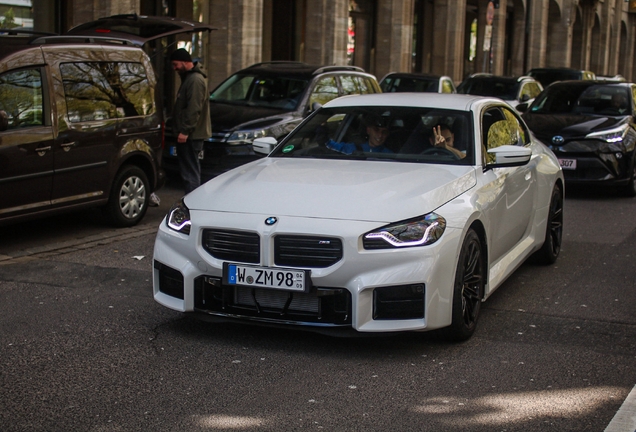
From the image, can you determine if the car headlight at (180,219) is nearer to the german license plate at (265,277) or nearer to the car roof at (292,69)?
the german license plate at (265,277)

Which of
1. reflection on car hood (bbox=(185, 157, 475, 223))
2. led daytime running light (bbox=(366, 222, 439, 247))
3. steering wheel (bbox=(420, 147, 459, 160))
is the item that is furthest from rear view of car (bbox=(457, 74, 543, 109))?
led daytime running light (bbox=(366, 222, 439, 247))

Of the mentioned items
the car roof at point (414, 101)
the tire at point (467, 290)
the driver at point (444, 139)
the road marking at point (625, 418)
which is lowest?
the road marking at point (625, 418)

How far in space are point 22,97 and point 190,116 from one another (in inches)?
99.9

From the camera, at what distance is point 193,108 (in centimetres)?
1123

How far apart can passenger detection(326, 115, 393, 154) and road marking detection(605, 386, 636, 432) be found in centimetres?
265

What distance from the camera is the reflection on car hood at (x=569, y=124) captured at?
1383 centimetres

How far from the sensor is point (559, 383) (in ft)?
17.4

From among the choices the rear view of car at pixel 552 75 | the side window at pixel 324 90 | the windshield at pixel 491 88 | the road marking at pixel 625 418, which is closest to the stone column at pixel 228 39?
the windshield at pixel 491 88

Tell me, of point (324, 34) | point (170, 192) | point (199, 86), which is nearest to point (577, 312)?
point (199, 86)

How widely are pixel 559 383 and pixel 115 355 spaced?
8.06ft

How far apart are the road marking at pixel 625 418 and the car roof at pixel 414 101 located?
2815 mm

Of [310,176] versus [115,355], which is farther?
[310,176]

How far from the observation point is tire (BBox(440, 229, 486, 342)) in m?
5.87

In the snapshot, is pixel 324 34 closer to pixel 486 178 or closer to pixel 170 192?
pixel 170 192
